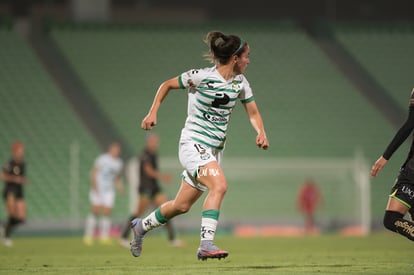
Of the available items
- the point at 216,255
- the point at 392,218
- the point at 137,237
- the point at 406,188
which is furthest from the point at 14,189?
the point at 406,188

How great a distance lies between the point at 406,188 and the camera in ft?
31.9

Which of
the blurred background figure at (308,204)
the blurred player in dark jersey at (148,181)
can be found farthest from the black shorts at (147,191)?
the blurred background figure at (308,204)

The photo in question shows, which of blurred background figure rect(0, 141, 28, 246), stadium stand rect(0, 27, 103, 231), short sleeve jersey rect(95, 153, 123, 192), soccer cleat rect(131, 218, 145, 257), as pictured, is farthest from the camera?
stadium stand rect(0, 27, 103, 231)

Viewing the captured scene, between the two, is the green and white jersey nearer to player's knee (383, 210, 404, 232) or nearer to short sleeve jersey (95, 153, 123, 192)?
player's knee (383, 210, 404, 232)

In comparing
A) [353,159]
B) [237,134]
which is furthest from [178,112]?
[353,159]

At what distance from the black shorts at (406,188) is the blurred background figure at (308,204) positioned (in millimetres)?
16456

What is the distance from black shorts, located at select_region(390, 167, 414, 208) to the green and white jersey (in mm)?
1938

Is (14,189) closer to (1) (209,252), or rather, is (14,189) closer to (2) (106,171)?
(2) (106,171)

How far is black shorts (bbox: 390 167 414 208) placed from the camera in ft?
31.8

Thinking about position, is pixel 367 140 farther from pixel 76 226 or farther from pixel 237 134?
pixel 76 226

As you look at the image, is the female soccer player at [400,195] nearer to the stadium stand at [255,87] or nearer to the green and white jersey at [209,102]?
the green and white jersey at [209,102]

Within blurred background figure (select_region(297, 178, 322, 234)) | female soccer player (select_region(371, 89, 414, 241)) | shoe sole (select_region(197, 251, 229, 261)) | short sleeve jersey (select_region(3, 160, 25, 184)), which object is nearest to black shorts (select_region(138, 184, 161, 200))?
short sleeve jersey (select_region(3, 160, 25, 184))

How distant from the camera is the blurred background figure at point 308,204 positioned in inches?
1034

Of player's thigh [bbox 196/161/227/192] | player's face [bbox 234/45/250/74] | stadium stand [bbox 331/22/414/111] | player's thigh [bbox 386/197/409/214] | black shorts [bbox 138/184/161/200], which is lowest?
black shorts [bbox 138/184/161/200]
